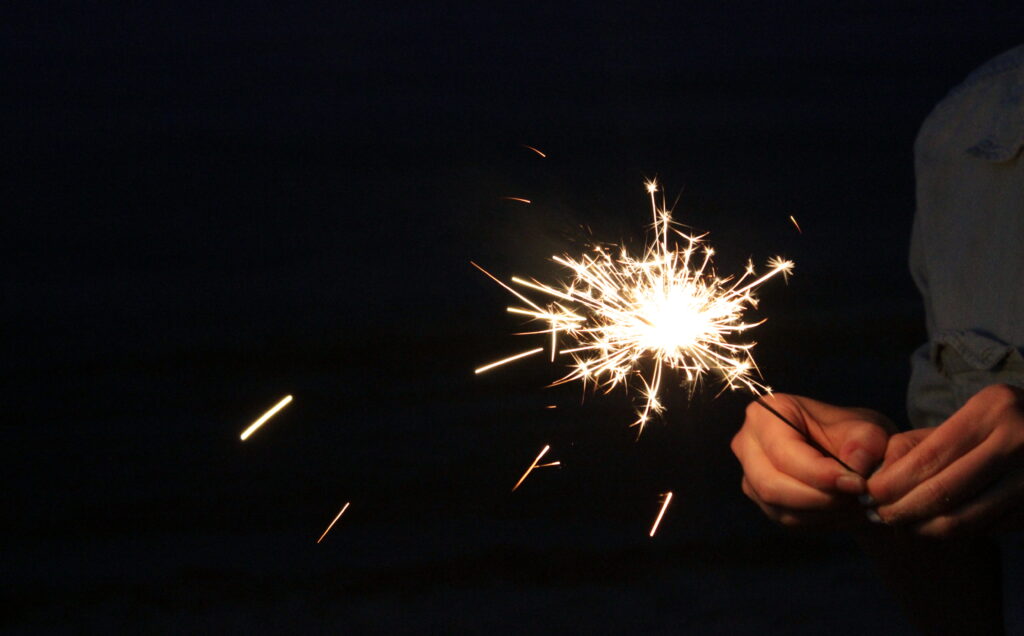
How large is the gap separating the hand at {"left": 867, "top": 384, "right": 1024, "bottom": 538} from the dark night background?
0.69m

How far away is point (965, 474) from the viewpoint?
528 mm

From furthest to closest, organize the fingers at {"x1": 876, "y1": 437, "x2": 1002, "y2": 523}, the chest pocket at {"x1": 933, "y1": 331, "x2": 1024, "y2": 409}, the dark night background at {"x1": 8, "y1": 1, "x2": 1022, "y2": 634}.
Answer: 1. the dark night background at {"x1": 8, "y1": 1, "x2": 1022, "y2": 634}
2. the chest pocket at {"x1": 933, "y1": 331, "x2": 1024, "y2": 409}
3. the fingers at {"x1": 876, "y1": 437, "x2": 1002, "y2": 523}

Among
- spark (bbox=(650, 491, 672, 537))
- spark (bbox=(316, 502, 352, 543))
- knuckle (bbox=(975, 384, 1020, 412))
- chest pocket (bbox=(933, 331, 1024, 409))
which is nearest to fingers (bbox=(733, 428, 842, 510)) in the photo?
knuckle (bbox=(975, 384, 1020, 412))

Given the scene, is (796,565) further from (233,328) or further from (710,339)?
(233,328)

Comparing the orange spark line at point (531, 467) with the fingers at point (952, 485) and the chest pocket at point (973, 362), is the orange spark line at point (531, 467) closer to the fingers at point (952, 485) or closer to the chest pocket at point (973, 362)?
the chest pocket at point (973, 362)

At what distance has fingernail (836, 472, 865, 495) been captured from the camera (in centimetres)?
56

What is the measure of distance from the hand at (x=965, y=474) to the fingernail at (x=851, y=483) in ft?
0.05

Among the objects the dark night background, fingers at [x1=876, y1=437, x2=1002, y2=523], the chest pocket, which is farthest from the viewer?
the dark night background

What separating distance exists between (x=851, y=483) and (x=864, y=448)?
0.15ft

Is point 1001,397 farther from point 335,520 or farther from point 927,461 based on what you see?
point 335,520

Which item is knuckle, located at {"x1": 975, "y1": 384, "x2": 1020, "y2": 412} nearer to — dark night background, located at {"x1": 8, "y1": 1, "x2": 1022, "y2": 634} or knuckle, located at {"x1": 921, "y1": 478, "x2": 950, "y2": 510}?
knuckle, located at {"x1": 921, "y1": 478, "x2": 950, "y2": 510}

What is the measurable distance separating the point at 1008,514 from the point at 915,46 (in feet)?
3.16

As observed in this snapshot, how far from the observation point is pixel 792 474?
0.60 m

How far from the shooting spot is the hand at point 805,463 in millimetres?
581
